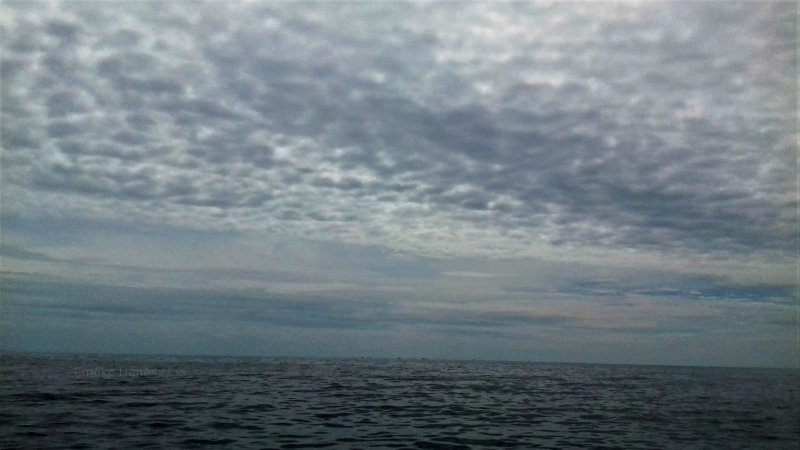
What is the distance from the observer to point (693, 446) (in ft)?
87.0

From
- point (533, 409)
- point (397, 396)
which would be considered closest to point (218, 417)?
point (397, 396)

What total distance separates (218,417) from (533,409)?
21979 millimetres

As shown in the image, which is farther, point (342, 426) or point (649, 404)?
point (649, 404)

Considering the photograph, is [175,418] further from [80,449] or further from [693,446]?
[693,446]

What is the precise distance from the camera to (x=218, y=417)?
31.8 m

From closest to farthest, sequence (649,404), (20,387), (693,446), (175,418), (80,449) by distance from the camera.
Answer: (80,449)
(693,446)
(175,418)
(649,404)
(20,387)

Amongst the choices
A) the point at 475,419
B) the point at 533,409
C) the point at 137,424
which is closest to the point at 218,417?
the point at 137,424

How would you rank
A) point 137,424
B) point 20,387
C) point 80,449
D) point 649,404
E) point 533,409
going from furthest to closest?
point 20,387 < point 649,404 < point 533,409 < point 137,424 < point 80,449

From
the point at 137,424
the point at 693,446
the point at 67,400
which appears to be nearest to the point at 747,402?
the point at 693,446

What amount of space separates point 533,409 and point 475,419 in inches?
329

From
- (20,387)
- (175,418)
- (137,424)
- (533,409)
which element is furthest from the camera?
(20,387)

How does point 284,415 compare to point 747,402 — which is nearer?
point 284,415

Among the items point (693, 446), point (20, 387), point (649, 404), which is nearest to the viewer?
point (693, 446)

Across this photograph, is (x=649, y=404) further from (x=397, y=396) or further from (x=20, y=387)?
(x=20, y=387)
